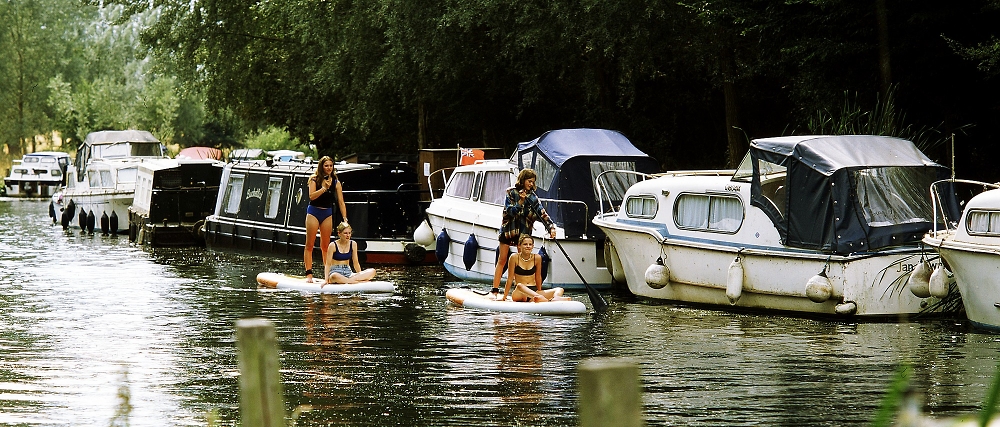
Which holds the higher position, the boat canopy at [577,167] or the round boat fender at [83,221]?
the boat canopy at [577,167]

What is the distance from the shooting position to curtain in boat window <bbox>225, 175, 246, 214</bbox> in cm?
2728

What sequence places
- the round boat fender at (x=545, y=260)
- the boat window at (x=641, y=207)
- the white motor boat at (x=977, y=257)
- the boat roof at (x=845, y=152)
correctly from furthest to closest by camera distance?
the round boat fender at (x=545, y=260)
the boat window at (x=641, y=207)
the boat roof at (x=845, y=152)
the white motor boat at (x=977, y=257)

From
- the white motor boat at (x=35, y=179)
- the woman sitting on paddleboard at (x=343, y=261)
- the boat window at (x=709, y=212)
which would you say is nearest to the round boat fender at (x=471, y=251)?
the woman sitting on paddleboard at (x=343, y=261)

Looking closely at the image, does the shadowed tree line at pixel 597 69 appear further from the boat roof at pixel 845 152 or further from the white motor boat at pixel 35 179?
the white motor boat at pixel 35 179

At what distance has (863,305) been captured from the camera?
14.4 m

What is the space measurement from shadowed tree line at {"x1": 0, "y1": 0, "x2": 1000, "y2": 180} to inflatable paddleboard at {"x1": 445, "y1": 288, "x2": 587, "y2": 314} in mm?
5564

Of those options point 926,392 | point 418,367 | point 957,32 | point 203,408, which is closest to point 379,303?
point 418,367

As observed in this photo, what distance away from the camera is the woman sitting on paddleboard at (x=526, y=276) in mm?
15453

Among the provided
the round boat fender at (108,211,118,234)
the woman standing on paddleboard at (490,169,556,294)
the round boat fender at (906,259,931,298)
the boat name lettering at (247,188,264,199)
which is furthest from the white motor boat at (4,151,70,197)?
the round boat fender at (906,259,931,298)

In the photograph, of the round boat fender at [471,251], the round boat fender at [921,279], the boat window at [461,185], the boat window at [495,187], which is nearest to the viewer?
the round boat fender at [921,279]

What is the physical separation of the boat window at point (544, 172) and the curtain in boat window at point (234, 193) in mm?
9829

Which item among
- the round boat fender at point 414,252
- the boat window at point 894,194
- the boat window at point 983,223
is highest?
the boat window at point 894,194

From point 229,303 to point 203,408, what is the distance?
7.80 m

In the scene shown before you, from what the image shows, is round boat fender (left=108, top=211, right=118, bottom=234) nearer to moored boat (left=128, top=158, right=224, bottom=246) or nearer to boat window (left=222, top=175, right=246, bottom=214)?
moored boat (left=128, top=158, right=224, bottom=246)
